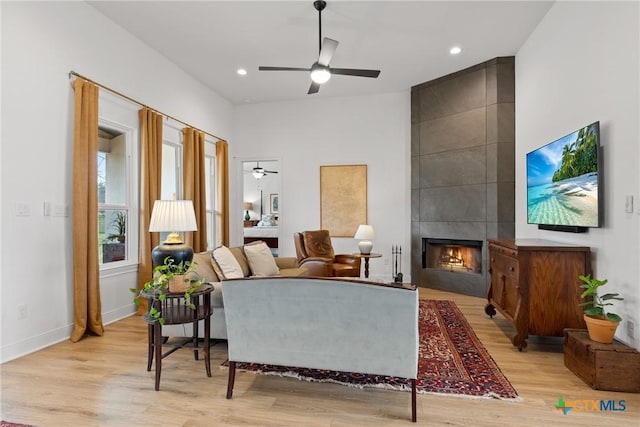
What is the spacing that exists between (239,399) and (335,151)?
4988 millimetres

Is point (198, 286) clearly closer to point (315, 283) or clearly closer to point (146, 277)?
point (315, 283)

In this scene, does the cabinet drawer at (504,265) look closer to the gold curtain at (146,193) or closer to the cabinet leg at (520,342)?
the cabinet leg at (520,342)

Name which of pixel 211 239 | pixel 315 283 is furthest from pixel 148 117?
pixel 315 283

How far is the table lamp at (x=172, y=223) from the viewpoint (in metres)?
3.21

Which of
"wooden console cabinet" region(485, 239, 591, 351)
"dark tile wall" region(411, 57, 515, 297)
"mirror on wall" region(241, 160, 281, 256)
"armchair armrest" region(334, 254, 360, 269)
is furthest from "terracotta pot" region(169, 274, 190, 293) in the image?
"mirror on wall" region(241, 160, 281, 256)

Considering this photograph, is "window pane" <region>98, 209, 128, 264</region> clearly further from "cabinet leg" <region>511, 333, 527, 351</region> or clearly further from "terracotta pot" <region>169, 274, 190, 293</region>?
"cabinet leg" <region>511, 333, 527, 351</region>

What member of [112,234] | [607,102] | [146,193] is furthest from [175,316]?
[607,102]

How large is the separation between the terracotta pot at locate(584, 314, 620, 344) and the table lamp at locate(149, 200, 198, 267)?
3207 mm

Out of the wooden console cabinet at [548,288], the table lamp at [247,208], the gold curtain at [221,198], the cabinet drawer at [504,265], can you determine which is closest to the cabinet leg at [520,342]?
the wooden console cabinet at [548,288]

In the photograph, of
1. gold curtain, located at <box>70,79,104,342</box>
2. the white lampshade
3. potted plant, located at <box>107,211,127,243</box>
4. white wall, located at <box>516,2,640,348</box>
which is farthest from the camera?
potted plant, located at <box>107,211,127,243</box>

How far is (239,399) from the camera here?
7.41 feet

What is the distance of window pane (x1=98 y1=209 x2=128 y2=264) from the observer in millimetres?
4020

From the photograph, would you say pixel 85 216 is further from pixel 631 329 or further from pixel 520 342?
pixel 631 329

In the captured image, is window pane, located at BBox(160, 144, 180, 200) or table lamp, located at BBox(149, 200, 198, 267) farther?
window pane, located at BBox(160, 144, 180, 200)
